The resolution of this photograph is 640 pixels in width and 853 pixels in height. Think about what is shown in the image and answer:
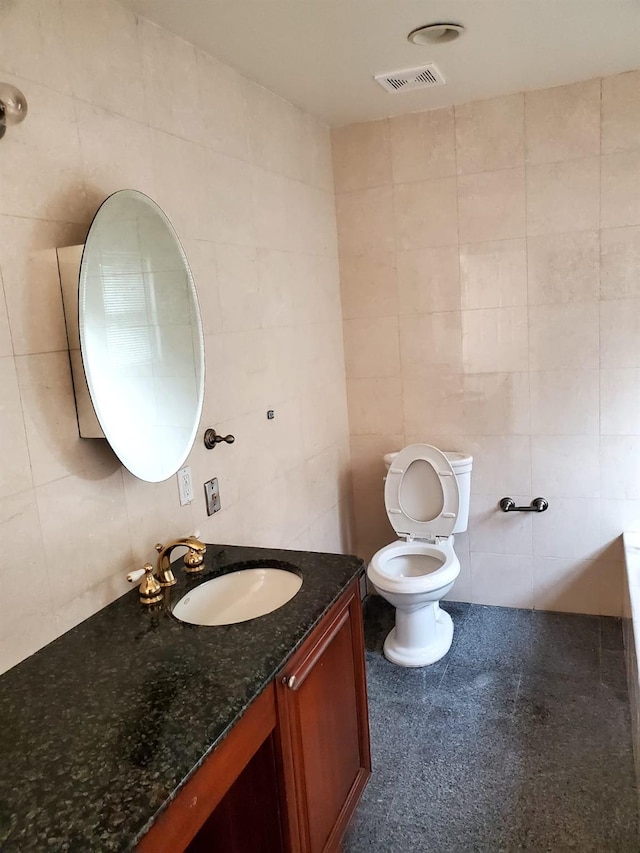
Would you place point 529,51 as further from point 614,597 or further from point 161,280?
point 614,597

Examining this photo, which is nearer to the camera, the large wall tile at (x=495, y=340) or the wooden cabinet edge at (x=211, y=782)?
the wooden cabinet edge at (x=211, y=782)

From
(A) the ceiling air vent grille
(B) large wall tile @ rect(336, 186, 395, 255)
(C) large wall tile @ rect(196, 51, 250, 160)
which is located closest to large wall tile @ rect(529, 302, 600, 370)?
(B) large wall tile @ rect(336, 186, 395, 255)

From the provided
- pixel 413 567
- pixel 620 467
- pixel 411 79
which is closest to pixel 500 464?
pixel 620 467

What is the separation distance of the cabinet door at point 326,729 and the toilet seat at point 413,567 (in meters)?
0.75

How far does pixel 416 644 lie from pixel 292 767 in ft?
4.83

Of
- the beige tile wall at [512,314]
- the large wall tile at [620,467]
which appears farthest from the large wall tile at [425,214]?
the large wall tile at [620,467]

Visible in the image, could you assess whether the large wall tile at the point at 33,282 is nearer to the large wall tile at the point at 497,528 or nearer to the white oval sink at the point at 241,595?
the white oval sink at the point at 241,595

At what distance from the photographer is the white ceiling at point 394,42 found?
6.23 feet

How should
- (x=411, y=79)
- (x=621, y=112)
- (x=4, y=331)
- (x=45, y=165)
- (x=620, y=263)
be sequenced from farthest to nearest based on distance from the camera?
(x=620, y=263), (x=621, y=112), (x=411, y=79), (x=45, y=165), (x=4, y=331)

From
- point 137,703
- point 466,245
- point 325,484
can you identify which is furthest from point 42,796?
point 466,245

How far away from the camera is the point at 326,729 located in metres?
1.69

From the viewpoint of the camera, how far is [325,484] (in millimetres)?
3096

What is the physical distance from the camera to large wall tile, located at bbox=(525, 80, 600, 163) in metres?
2.74

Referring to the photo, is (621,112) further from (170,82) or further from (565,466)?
(170,82)
